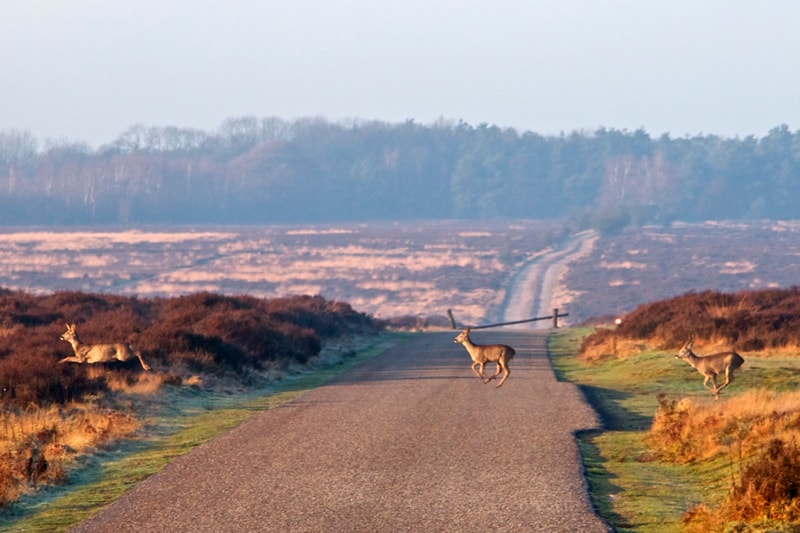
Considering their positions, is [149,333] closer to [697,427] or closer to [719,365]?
[719,365]

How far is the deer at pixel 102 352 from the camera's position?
75.1 feet

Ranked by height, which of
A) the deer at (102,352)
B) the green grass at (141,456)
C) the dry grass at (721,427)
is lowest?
the green grass at (141,456)

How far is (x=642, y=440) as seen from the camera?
51.3 feet

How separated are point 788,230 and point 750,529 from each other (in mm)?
149791

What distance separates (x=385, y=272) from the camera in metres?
105

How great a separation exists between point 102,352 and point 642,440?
1187 centimetres

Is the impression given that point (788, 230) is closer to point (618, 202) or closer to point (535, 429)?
point (618, 202)

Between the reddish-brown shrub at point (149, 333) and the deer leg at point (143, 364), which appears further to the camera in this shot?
the deer leg at point (143, 364)

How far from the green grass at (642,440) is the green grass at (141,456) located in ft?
17.3

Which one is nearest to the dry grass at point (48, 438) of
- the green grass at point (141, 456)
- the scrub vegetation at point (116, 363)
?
the scrub vegetation at point (116, 363)

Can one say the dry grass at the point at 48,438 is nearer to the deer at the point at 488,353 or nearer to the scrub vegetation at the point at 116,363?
the scrub vegetation at the point at 116,363

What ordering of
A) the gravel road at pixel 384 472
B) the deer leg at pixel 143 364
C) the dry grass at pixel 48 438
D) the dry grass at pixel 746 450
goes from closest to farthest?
the dry grass at pixel 746 450 → the gravel road at pixel 384 472 → the dry grass at pixel 48 438 → the deer leg at pixel 143 364

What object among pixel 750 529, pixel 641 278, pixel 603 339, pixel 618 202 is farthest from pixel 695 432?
pixel 618 202

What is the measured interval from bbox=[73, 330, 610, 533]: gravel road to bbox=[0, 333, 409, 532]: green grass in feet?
1.40
